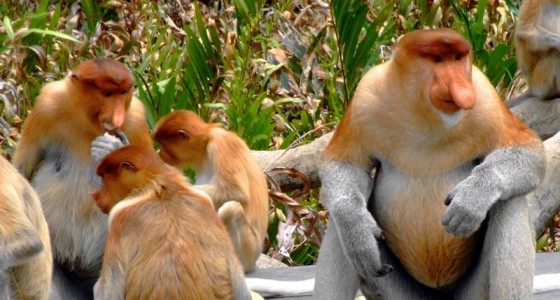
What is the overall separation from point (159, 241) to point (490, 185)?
3.64 ft

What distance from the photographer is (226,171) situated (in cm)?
533

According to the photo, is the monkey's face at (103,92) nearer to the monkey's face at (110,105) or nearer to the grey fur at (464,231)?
the monkey's face at (110,105)

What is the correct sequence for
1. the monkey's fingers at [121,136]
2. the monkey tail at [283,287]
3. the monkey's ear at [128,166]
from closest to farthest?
the monkey's ear at [128,166] < the monkey's fingers at [121,136] < the monkey tail at [283,287]

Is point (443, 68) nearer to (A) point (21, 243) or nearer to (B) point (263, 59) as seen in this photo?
(A) point (21, 243)

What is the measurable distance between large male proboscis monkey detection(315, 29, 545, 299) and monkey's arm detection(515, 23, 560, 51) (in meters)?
3.86

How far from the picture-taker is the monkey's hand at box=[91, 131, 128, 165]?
4.51 meters

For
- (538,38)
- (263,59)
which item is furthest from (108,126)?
(538,38)

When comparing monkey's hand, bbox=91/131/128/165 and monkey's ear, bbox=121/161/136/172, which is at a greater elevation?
monkey's ear, bbox=121/161/136/172

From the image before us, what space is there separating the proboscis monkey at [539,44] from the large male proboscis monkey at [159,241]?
408 centimetres

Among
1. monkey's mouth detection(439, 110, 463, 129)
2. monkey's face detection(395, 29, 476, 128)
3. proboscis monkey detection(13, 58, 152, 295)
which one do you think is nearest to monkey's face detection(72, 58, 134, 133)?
proboscis monkey detection(13, 58, 152, 295)

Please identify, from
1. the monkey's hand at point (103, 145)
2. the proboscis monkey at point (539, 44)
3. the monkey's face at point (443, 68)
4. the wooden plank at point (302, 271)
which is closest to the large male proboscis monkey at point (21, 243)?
the monkey's hand at point (103, 145)

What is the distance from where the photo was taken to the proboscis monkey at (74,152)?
15.4ft

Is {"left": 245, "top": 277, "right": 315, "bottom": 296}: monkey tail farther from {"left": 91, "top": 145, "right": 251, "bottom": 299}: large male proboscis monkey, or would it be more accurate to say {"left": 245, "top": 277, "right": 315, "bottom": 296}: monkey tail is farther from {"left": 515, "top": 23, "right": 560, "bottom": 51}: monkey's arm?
{"left": 515, "top": 23, "right": 560, "bottom": 51}: monkey's arm

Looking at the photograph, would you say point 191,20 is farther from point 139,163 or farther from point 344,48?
point 139,163
